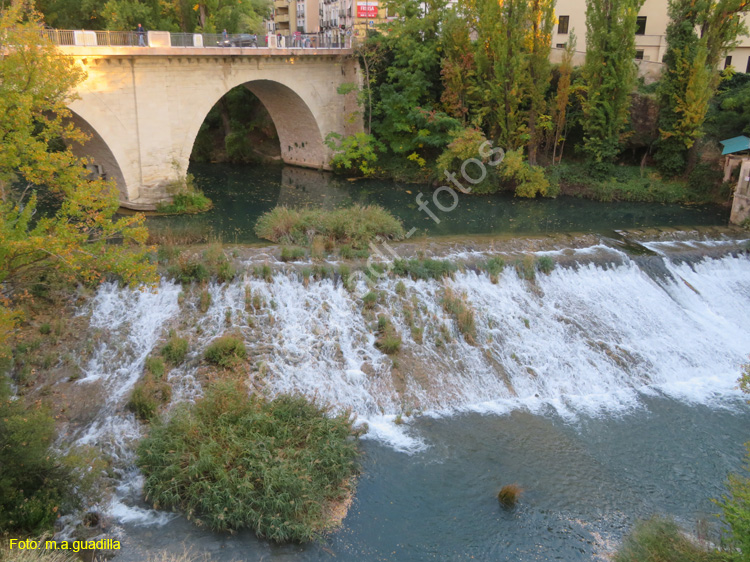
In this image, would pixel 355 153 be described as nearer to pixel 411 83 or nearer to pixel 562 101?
pixel 411 83

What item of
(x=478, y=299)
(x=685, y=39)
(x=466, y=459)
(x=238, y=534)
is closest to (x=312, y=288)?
(x=478, y=299)

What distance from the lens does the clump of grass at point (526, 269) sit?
53.9ft

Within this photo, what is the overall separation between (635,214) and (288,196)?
12712 millimetres

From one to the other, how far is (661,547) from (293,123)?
25145 millimetres

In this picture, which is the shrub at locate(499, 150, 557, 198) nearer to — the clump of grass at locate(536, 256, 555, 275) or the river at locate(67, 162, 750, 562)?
the river at locate(67, 162, 750, 562)

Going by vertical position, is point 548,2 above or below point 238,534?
above

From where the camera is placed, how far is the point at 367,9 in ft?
116

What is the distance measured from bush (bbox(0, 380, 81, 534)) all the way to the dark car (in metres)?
17.1

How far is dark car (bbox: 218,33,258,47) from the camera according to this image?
23.3 meters

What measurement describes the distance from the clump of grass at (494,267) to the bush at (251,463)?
6.20m

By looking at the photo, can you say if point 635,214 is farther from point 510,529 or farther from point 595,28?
point 510,529

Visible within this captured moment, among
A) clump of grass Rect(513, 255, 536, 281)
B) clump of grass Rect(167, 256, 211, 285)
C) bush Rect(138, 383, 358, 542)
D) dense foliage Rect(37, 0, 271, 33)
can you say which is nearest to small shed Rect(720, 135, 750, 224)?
clump of grass Rect(513, 255, 536, 281)

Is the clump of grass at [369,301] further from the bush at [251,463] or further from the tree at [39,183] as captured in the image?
the tree at [39,183]

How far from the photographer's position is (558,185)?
2570 cm
